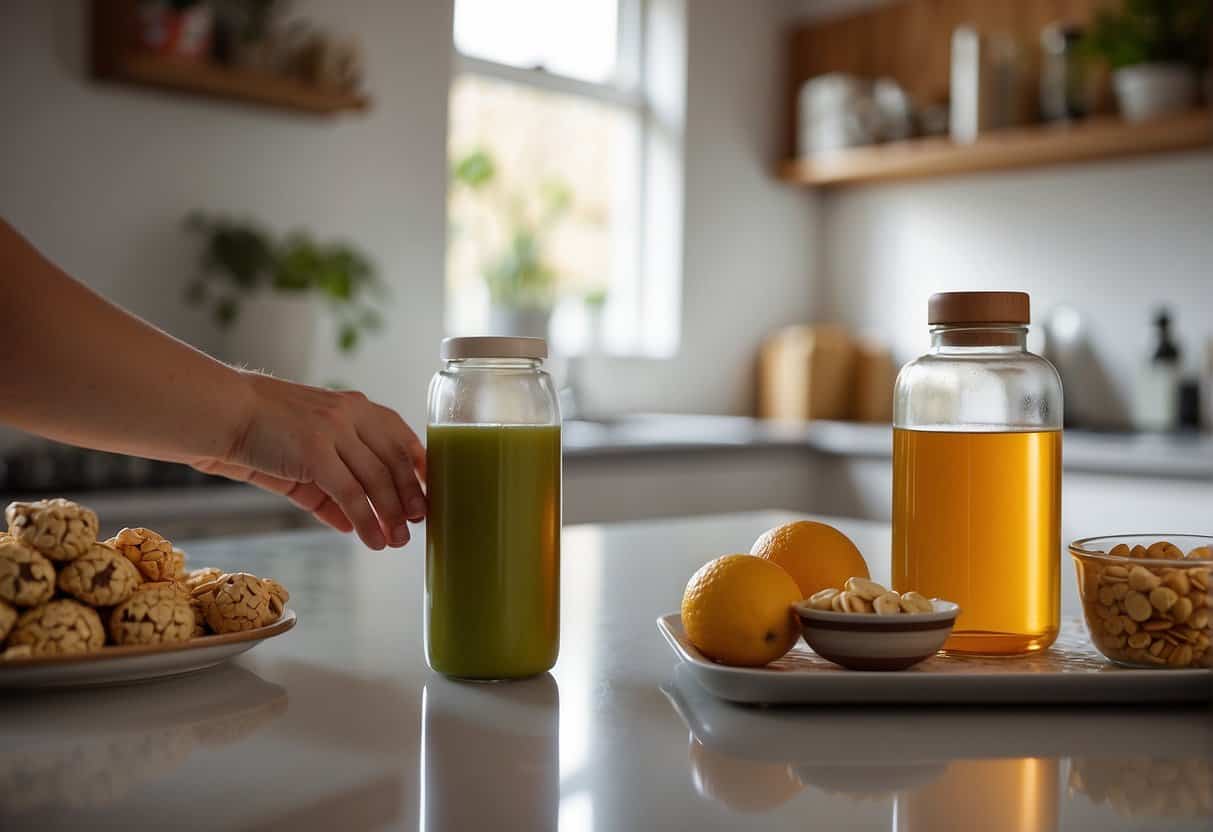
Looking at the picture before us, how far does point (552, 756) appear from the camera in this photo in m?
0.62

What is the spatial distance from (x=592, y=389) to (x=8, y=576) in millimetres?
2995

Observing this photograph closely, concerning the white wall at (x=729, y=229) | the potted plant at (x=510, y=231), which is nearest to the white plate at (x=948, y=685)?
the potted plant at (x=510, y=231)

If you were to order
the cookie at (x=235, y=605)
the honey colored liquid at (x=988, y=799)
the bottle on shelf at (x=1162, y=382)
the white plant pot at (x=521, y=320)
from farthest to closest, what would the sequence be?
the white plant pot at (x=521, y=320), the bottle on shelf at (x=1162, y=382), the cookie at (x=235, y=605), the honey colored liquid at (x=988, y=799)

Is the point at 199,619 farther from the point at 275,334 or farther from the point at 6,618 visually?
the point at 275,334

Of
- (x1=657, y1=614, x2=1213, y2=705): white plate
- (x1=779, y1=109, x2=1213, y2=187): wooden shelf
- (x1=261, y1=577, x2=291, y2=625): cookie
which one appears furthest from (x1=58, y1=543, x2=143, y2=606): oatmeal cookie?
(x1=779, y1=109, x2=1213, y2=187): wooden shelf

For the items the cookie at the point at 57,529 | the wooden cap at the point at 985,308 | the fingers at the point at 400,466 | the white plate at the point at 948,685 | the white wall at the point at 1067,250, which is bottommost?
the white plate at the point at 948,685

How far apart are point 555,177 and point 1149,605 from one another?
3094 millimetres

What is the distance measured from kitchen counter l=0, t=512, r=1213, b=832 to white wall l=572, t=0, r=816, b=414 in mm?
2858

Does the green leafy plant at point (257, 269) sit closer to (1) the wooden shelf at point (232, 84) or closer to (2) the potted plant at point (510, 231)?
(1) the wooden shelf at point (232, 84)

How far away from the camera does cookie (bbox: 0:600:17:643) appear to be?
66 centimetres

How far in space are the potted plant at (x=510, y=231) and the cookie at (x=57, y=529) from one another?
264 cm

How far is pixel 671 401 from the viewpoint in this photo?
3.78 metres

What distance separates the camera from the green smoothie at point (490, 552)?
30.4 inches

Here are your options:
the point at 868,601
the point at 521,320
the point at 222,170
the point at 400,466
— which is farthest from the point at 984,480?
the point at 521,320
